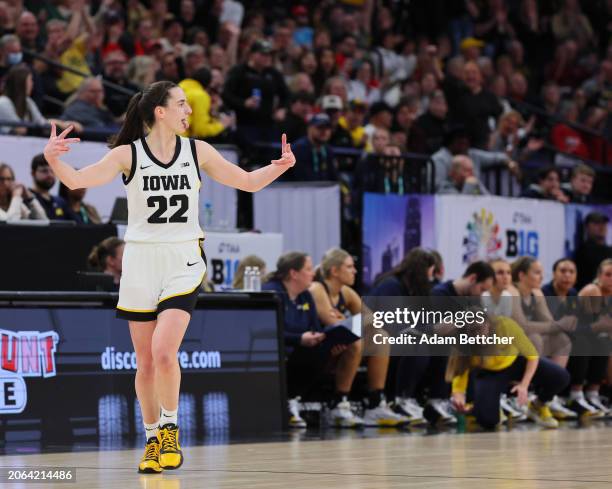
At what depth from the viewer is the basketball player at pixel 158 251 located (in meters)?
A: 7.64

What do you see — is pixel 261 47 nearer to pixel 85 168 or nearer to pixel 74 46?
pixel 74 46

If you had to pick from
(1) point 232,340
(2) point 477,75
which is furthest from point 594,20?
(1) point 232,340

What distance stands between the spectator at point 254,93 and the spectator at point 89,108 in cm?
240

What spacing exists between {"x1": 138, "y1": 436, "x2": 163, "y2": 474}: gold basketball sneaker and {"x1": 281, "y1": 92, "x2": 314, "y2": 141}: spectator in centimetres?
997

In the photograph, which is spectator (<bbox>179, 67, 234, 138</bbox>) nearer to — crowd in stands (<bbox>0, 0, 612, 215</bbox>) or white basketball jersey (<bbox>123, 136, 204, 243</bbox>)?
crowd in stands (<bbox>0, 0, 612, 215</bbox>)

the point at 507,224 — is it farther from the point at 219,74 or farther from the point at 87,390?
the point at 87,390

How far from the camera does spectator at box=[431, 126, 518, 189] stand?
1755 cm

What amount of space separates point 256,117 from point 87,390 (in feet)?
24.5

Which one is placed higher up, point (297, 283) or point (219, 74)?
point (219, 74)

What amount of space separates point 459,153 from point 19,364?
9027 mm

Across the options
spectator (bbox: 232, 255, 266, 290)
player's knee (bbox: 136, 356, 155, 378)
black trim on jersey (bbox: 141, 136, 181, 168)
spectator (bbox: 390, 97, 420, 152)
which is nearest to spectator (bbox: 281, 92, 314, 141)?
spectator (bbox: 390, 97, 420, 152)

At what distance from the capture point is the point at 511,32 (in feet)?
82.6

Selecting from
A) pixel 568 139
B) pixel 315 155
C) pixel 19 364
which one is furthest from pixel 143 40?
pixel 19 364

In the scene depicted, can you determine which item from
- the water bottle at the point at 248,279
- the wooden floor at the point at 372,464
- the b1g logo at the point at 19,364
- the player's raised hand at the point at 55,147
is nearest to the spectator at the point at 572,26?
the water bottle at the point at 248,279
